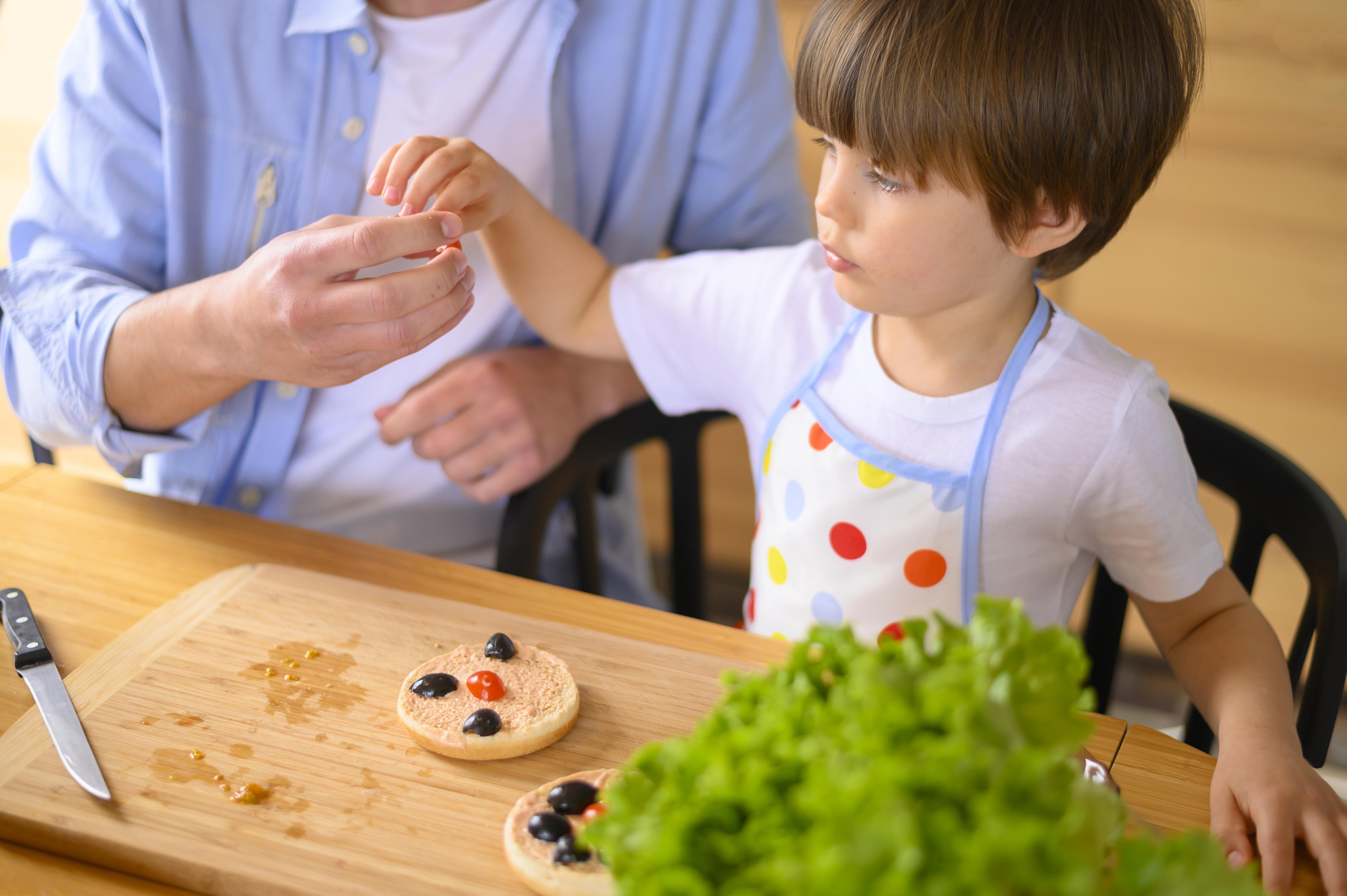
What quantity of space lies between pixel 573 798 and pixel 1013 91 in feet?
2.01

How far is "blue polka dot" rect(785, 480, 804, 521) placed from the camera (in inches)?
41.0

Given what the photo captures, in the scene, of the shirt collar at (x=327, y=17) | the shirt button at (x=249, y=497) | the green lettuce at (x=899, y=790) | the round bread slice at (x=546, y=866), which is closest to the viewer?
the green lettuce at (x=899, y=790)

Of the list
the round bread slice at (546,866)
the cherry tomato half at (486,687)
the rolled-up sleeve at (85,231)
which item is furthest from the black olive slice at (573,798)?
the rolled-up sleeve at (85,231)

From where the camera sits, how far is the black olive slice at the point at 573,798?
70 centimetres

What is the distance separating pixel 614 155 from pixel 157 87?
51cm

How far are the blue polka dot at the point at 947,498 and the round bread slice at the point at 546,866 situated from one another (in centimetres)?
45

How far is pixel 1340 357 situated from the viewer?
6.70ft

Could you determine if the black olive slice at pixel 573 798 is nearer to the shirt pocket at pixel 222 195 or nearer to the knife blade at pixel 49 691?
the knife blade at pixel 49 691

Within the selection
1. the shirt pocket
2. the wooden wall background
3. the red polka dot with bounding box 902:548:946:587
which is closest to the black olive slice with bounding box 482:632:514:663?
the red polka dot with bounding box 902:548:946:587

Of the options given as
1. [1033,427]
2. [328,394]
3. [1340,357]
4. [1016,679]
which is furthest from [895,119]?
[1340,357]

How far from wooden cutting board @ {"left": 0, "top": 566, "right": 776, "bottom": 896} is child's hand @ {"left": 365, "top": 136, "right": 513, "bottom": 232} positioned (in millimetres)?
344

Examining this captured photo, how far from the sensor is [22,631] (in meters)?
0.84

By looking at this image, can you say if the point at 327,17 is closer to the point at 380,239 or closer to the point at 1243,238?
the point at 380,239

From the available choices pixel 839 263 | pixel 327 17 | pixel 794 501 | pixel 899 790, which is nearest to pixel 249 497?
pixel 327 17
